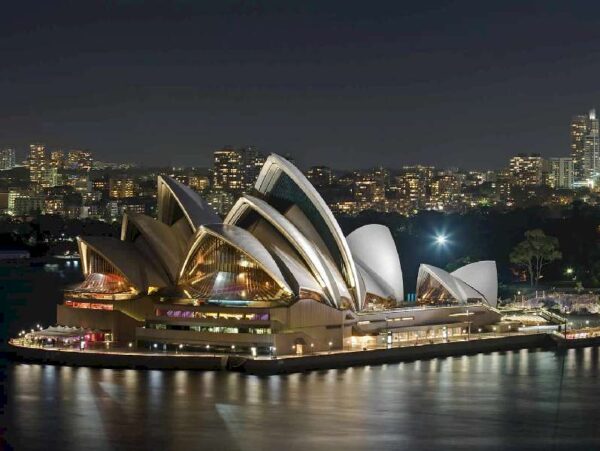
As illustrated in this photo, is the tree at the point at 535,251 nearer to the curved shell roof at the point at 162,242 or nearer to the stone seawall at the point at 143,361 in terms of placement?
the curved shell roof at the point at 162,242

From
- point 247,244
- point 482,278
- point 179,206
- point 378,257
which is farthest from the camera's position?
point 482,278

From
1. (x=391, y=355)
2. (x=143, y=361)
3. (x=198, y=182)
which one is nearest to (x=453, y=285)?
(x=391, y=355)

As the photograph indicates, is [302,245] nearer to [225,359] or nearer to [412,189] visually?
[225,359]

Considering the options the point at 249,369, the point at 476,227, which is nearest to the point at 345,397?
the point at 249,369

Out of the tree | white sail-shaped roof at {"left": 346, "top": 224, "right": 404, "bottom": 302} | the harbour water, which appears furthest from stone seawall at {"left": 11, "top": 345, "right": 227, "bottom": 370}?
the tree

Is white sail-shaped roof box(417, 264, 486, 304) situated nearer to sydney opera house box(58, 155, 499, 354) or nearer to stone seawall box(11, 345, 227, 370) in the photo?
sydney opera house box(58, 155, 499, 354)

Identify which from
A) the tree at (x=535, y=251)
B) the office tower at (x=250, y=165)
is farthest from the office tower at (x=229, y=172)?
the tree at (x=535, y=251)
